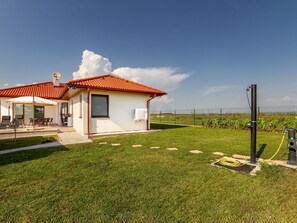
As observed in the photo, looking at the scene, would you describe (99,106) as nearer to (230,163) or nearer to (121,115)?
(121,115)

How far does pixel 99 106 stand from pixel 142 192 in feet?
24.7

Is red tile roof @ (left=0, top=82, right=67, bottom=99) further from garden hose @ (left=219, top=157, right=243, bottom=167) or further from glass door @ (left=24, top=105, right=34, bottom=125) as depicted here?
garden hose @ (left=219, top=157, right=243, bottom=167)

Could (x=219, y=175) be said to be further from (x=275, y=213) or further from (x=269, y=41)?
(x=269, y=41)

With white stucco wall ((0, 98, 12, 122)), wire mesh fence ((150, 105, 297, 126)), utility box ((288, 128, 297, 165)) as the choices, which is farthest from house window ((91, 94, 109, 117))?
wire mesh fence ((150, 105, 297, 126))

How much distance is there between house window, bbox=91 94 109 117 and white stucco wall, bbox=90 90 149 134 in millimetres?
232

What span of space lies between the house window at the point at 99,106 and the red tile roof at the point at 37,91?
6207mm

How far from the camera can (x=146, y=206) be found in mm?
2340

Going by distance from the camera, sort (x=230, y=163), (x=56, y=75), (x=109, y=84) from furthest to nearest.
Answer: (x=56, y=75)
(x=109, y=84)
(x=230, y=163)

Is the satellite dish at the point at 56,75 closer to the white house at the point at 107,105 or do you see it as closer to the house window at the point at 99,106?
the white house at the point at 107,105

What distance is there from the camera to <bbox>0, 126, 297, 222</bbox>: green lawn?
2150mm

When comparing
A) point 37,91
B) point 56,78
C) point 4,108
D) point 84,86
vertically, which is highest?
point 56,78

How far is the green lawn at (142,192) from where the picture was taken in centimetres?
215

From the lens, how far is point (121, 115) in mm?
10203

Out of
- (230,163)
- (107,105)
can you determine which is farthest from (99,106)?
(230,163)
